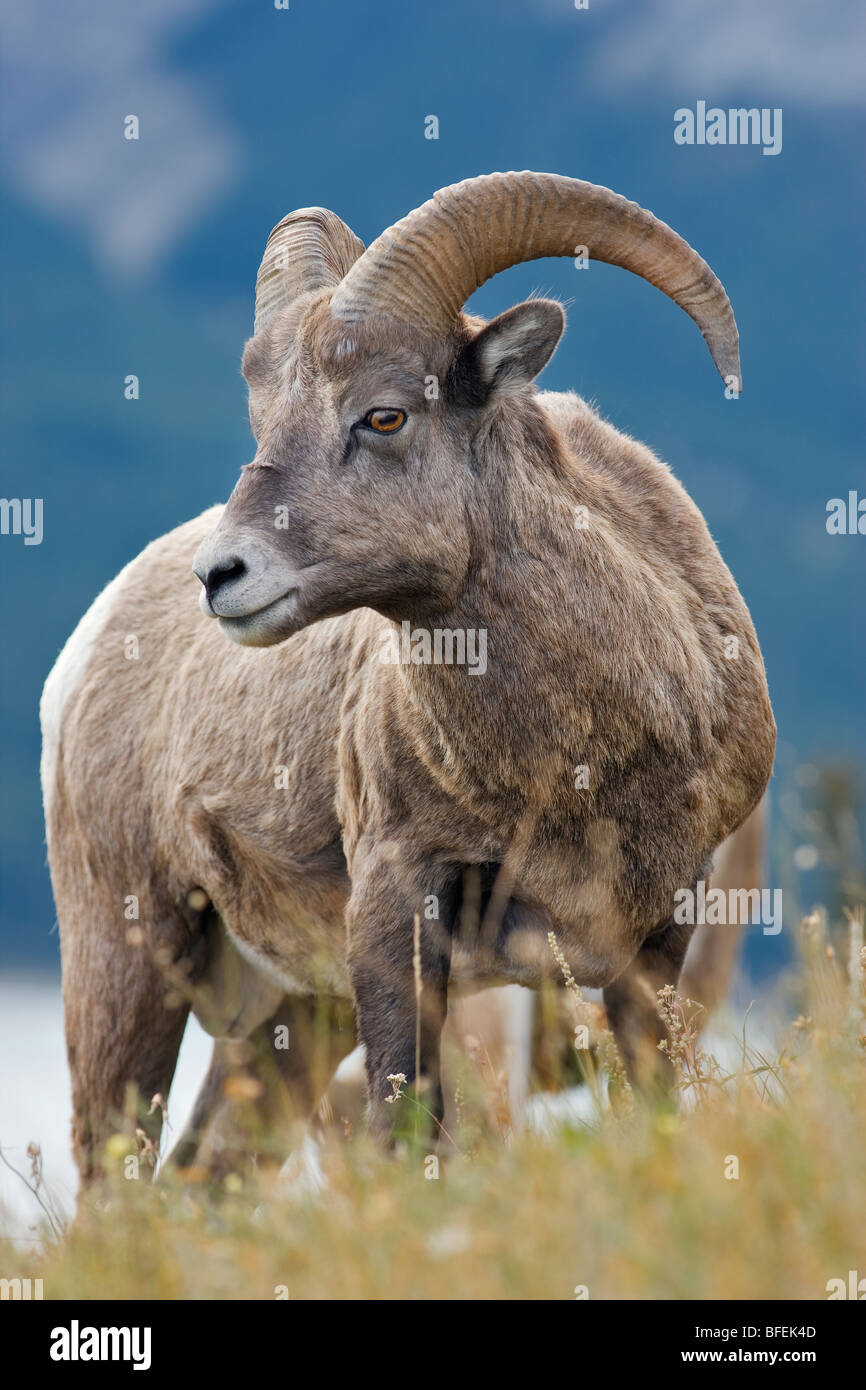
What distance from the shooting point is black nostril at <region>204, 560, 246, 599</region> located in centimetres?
421

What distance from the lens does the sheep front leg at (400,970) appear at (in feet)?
15.7

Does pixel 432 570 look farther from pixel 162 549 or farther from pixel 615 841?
pixel 162 549

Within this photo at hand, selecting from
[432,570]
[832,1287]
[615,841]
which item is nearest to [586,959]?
[615,841]

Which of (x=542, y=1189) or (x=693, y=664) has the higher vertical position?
(x=693, y=664)

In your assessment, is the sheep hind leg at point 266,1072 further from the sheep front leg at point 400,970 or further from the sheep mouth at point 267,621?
the sheep mouth at point 267,621

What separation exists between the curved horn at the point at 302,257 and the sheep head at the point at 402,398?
1.10 ft

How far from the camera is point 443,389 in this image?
4.64m

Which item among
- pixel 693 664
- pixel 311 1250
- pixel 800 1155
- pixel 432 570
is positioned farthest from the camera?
pixel 693 664

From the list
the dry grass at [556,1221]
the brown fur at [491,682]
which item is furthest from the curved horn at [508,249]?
the dry grass at [556,1221]

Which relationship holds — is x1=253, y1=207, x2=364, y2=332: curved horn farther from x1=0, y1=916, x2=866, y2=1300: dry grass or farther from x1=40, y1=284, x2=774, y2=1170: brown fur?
x1=0, y1=916, x2=866, y2=1300: dry grass

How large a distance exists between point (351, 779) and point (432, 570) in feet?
3.22

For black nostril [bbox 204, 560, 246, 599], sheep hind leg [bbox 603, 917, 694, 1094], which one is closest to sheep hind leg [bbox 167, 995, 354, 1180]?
sheep hind leg [bbox 603, 917, 694, 1094]

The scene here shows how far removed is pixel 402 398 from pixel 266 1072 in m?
3.48
